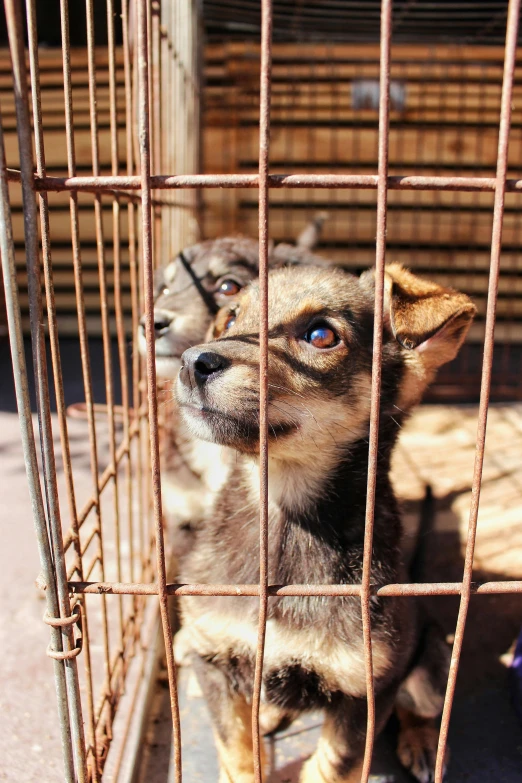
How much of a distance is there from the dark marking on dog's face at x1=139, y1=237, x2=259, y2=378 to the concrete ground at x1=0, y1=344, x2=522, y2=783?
1.42 m

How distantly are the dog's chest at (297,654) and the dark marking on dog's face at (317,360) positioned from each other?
1.86ft

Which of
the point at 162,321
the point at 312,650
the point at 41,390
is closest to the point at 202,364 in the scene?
the point at 41,390

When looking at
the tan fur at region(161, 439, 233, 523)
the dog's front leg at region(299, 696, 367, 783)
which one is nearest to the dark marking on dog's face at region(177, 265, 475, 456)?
the dog's front leg at region(299, 696, 367, 783)

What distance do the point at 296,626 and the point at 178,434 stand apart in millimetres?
1959

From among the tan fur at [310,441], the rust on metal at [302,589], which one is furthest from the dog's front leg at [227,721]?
the rust on metal at [302,589]

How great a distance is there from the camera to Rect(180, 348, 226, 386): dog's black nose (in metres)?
1.77

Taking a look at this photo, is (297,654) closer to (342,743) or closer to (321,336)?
(342,743)

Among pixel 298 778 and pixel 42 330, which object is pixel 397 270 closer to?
pixel 42 330

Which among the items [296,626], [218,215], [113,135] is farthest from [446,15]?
[296,626]

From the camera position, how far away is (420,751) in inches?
102

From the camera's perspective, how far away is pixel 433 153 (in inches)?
336

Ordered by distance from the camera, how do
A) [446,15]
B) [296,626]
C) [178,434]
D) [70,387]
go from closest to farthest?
[296,626]
[178,434]
[446,15]
[70,387]

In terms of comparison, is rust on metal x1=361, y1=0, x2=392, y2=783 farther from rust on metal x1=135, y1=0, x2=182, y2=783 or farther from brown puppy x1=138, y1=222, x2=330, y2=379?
brown puppy x1=138, y1=222, x2=330, y2=379

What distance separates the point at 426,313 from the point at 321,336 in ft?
1.23
